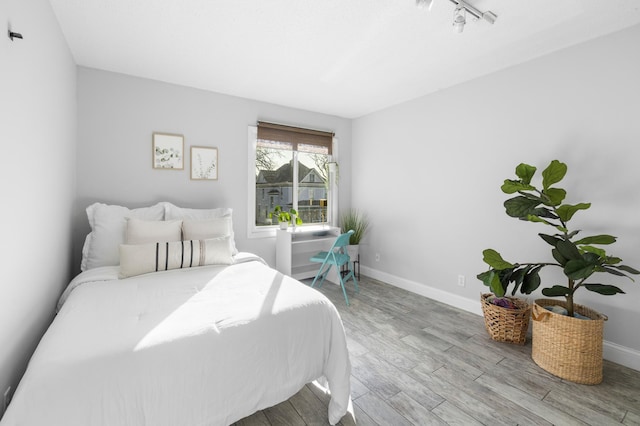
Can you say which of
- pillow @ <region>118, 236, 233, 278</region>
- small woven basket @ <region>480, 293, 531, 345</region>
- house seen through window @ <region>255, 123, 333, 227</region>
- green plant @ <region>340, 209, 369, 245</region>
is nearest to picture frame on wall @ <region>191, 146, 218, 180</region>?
house seen through window @ <region>255, 123, 333, 227</region>

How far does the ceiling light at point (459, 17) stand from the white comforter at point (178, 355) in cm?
200

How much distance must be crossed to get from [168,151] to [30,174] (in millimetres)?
1689

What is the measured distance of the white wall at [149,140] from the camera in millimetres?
2816

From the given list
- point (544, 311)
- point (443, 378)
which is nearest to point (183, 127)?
point (443, 378)

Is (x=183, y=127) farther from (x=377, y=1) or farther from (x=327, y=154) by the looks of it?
(x=377, y=1)

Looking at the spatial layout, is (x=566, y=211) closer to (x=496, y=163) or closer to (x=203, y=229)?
(x=496, y=163)

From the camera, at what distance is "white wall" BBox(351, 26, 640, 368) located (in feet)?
7.15

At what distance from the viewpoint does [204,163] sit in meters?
3.40

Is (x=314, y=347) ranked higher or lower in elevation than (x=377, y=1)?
lower

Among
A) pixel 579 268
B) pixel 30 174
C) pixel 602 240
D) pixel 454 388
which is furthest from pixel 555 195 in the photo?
pixel 30 174

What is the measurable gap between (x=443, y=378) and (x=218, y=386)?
1.54 metres

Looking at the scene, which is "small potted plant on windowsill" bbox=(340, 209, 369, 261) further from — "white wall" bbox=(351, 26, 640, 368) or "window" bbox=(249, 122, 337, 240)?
"window" bbox=(249, 122, 337, 240)

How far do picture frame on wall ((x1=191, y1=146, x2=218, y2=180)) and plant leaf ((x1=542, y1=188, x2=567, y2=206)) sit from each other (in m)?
3.25

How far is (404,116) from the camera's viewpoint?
3.82m
